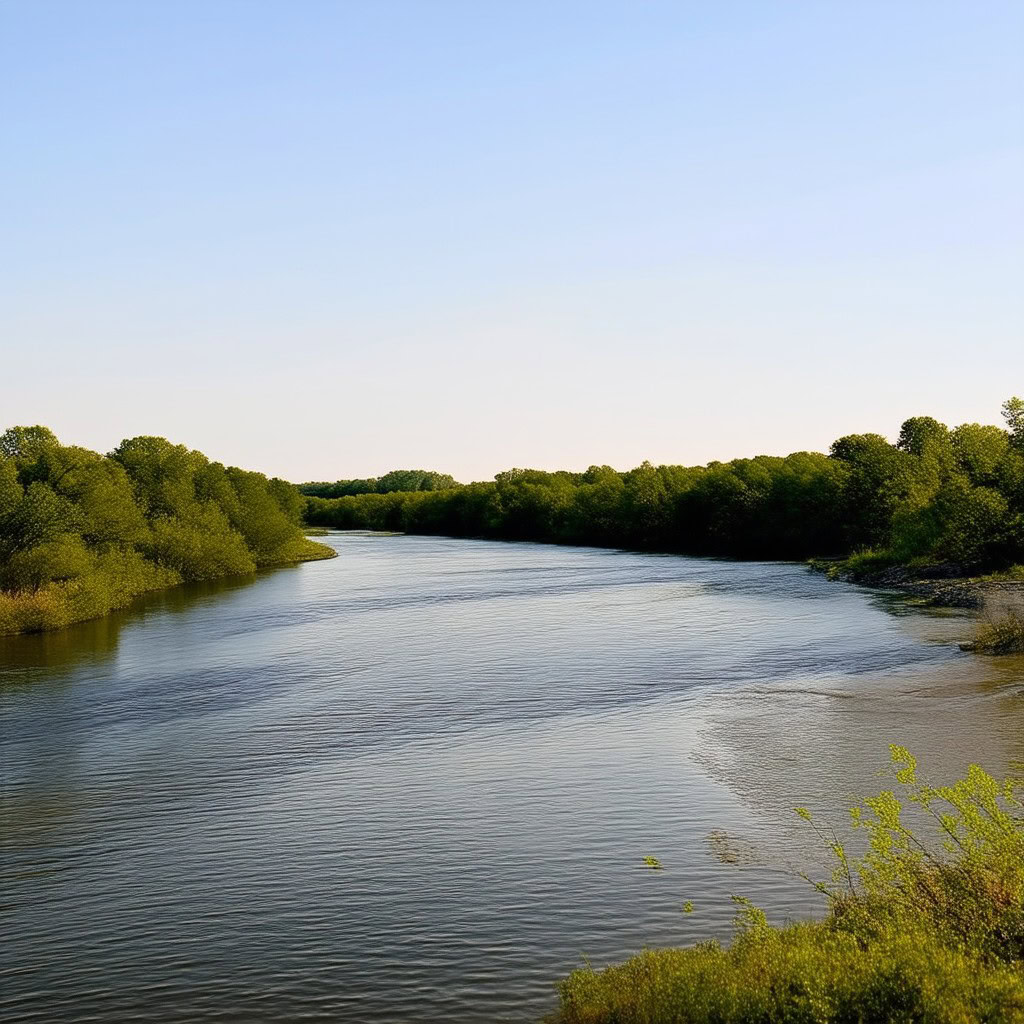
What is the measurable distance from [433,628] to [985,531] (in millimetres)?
34908

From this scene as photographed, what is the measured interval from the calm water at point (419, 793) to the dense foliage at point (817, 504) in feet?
63.0

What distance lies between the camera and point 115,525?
2758 inches

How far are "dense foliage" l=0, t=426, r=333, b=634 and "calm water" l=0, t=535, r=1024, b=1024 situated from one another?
19.6 ft

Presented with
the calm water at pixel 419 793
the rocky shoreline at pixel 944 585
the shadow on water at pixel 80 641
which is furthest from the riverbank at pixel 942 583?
the shadow on water at pixel 80 641

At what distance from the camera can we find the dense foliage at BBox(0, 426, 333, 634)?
55.2 metres

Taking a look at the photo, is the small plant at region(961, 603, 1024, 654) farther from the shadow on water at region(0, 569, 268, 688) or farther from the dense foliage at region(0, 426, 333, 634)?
the dense foliage at region(0, 426, 333, 634)

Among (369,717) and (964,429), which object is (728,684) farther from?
(964,429)

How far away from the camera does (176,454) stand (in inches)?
3541

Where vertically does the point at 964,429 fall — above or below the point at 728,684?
above

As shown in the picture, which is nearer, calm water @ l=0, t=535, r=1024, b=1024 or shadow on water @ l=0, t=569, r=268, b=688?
calm water @ l=0, t=535, r=1024, b=1024

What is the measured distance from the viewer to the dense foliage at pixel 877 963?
9.75 m

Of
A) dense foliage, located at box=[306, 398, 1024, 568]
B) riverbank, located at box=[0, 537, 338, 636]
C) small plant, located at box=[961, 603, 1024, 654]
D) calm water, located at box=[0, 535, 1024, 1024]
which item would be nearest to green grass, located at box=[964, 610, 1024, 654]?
small plant, located at box=[961, 603, 1024, 654]

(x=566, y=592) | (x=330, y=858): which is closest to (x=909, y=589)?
(x=566, y=592)

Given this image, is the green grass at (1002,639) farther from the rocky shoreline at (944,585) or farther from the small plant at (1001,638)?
the rocky shoreline at (944,585)
